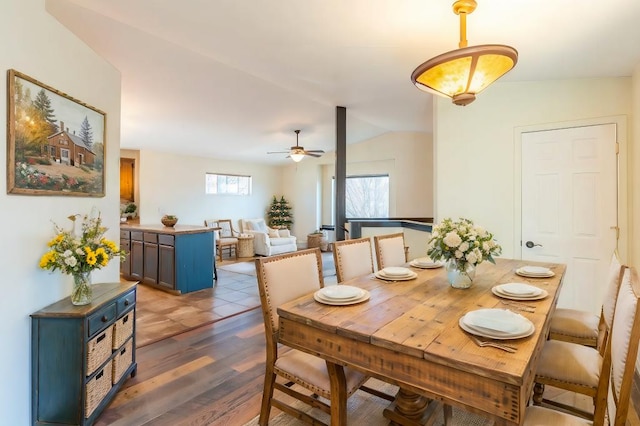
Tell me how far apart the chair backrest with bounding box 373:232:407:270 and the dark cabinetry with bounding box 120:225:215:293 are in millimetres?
2977

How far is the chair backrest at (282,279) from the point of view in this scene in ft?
5.69

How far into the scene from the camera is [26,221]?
1787mm

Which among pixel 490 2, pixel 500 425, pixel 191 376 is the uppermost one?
pixel 490 2

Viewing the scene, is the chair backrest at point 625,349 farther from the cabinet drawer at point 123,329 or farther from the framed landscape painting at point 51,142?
the framed landscape painting at point 51,142

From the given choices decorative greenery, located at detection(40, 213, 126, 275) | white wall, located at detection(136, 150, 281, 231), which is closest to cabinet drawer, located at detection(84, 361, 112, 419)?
decorative greenery, located at detection(40, 213, 126, 275)

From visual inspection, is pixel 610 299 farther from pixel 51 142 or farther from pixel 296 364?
pixel 51 142

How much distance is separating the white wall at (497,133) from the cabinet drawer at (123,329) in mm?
3094

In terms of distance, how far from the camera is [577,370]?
5.14 ft

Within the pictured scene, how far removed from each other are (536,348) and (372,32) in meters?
2.29

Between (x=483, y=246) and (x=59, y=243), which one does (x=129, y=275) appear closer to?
(x=59, y=243)

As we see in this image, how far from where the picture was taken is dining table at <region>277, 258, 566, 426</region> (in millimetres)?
980

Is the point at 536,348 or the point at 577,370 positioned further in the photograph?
the point at 577,370

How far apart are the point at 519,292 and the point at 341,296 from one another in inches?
37.1

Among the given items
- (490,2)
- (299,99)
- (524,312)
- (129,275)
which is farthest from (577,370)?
(129,275)
